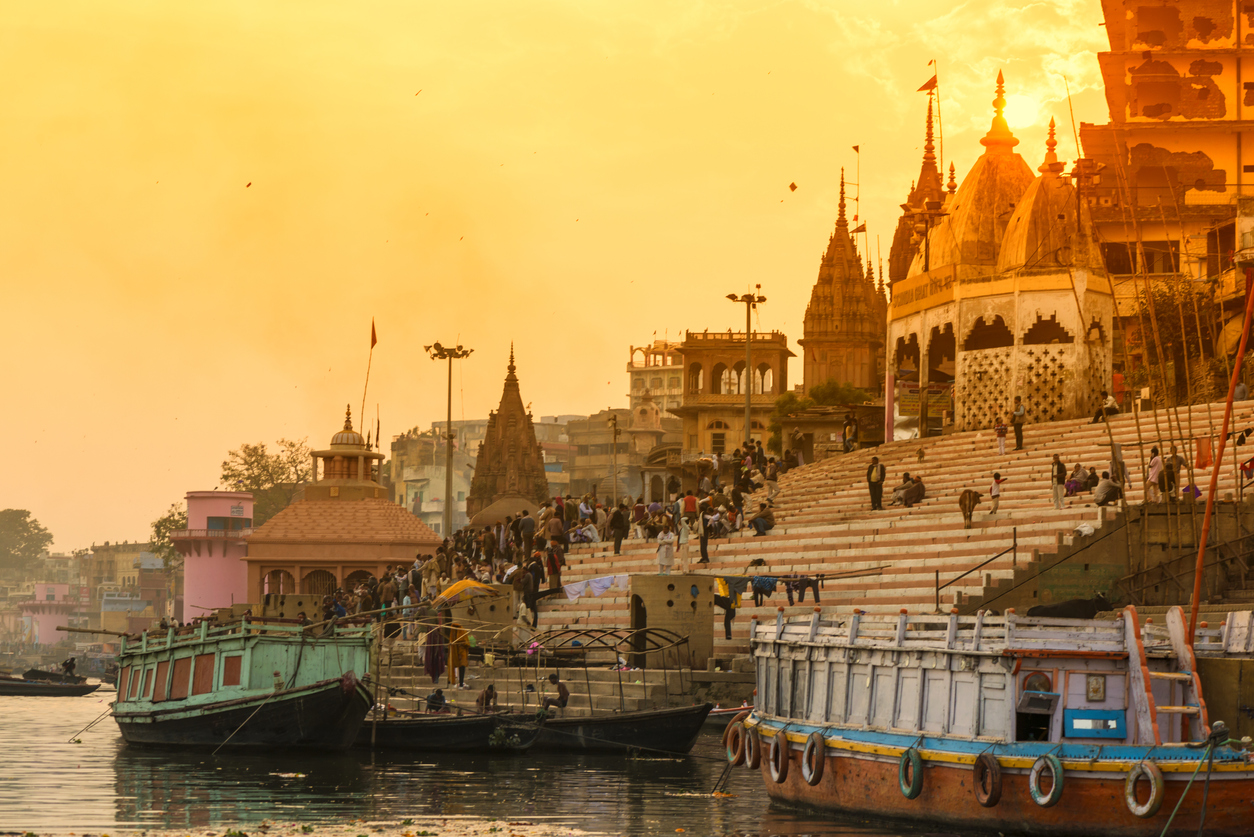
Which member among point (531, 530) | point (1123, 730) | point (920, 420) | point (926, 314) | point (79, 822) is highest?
point (926, 314)

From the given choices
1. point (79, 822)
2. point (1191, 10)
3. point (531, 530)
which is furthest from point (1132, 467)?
point (1191, 10)

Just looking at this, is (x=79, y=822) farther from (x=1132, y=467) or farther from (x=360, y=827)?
(x=1132, y=467)

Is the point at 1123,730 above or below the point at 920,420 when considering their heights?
below

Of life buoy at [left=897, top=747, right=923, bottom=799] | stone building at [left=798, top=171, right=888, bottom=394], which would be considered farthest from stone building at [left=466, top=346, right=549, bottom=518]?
life buoy at [left=897, top=747, right=923, bottom=799]

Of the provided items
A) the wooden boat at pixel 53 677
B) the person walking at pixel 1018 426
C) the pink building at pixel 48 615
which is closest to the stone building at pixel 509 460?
→ the wooden boat at pixel 53 677

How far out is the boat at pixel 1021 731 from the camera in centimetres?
1449

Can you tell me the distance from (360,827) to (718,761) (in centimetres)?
787

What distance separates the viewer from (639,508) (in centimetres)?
4072

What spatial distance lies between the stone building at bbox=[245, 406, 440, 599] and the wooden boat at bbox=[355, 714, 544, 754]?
39.5m

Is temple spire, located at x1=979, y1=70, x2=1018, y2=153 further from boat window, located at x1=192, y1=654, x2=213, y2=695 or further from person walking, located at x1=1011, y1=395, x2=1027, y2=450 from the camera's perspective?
boat window, located at x1=192, y1=654, x2=213, y2=695

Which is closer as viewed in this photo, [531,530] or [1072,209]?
[531,530]

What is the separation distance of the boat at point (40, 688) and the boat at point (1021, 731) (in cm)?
4810

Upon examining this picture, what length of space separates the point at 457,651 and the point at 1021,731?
16268mm

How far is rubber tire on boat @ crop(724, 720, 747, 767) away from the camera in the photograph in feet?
67.6
